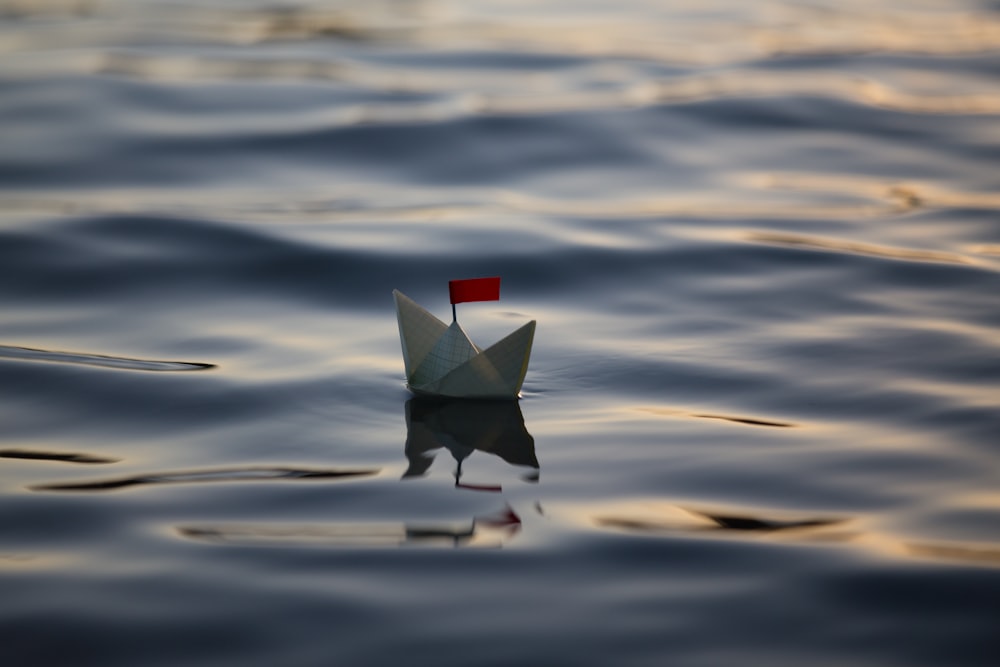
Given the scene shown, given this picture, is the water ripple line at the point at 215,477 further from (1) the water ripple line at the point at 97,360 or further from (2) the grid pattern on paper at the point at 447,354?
(1) the water ripple line at the point at 97,360

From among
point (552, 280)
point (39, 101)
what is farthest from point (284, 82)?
point (552, 280)

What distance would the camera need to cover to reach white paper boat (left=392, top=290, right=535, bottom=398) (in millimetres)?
2287

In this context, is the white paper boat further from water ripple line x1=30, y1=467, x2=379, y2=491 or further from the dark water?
water ripple line x1=30, y1=467, x2=379, y2=491

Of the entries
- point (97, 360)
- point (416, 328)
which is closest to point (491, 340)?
point (416, 328)

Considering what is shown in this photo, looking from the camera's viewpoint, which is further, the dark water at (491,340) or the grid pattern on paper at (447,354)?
the grid pattern on paper at (447,354)

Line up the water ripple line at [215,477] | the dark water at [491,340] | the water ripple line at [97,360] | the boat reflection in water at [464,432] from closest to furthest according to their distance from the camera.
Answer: the dark water at [491,340], the water ripple line at [215,477], the boat reflection in water at [464,432], the water ripple line at [97,360]

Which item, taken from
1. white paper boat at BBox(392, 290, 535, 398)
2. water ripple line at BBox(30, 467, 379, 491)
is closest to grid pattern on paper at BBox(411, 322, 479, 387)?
white paper boat at BBox(392, 290, 535, 398)

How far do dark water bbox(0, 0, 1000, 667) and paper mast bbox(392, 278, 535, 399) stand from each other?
0.19 ft

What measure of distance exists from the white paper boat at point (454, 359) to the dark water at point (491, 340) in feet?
0.17

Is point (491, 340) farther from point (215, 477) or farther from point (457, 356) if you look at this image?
point (215, 477)

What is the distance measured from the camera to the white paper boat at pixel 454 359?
2.29 m

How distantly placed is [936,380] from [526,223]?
1565 millimetres

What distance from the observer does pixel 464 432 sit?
2314 mm

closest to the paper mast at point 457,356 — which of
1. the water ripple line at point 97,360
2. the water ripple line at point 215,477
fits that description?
the water ripple line at point 215,477
